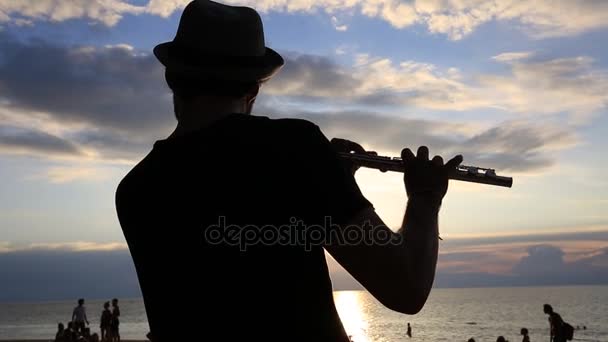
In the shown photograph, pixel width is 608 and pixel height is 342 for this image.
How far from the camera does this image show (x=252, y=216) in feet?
5.66

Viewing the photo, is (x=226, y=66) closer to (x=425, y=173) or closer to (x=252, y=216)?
(x=252, y=216)

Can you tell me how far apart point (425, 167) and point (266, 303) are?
2.10ft

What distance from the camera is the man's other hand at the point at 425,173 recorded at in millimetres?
1914

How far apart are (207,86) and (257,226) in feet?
1.52

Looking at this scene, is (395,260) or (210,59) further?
(210,59)

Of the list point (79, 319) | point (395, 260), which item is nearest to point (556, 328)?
point (79, 319)

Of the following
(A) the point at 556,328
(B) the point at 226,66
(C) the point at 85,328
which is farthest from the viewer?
(C) the point at 85,328

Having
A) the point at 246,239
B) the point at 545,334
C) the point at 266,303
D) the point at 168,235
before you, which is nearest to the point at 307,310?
the point at 266,303

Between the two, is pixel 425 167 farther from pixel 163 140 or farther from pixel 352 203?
pixel 163 140

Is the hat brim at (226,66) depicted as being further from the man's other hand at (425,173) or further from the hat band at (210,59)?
the man's other hand at (425,173)

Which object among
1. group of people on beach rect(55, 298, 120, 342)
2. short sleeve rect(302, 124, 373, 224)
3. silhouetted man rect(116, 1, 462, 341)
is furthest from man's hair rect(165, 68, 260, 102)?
group of people on beach rect(55, 298, 120, 342)

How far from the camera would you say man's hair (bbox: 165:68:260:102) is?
6.16ft

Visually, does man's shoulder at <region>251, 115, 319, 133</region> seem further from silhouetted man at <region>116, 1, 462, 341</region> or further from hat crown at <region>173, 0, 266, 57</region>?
hat crown at <region>173, 0, 266, 57</region>

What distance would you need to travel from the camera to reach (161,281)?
1.94m
